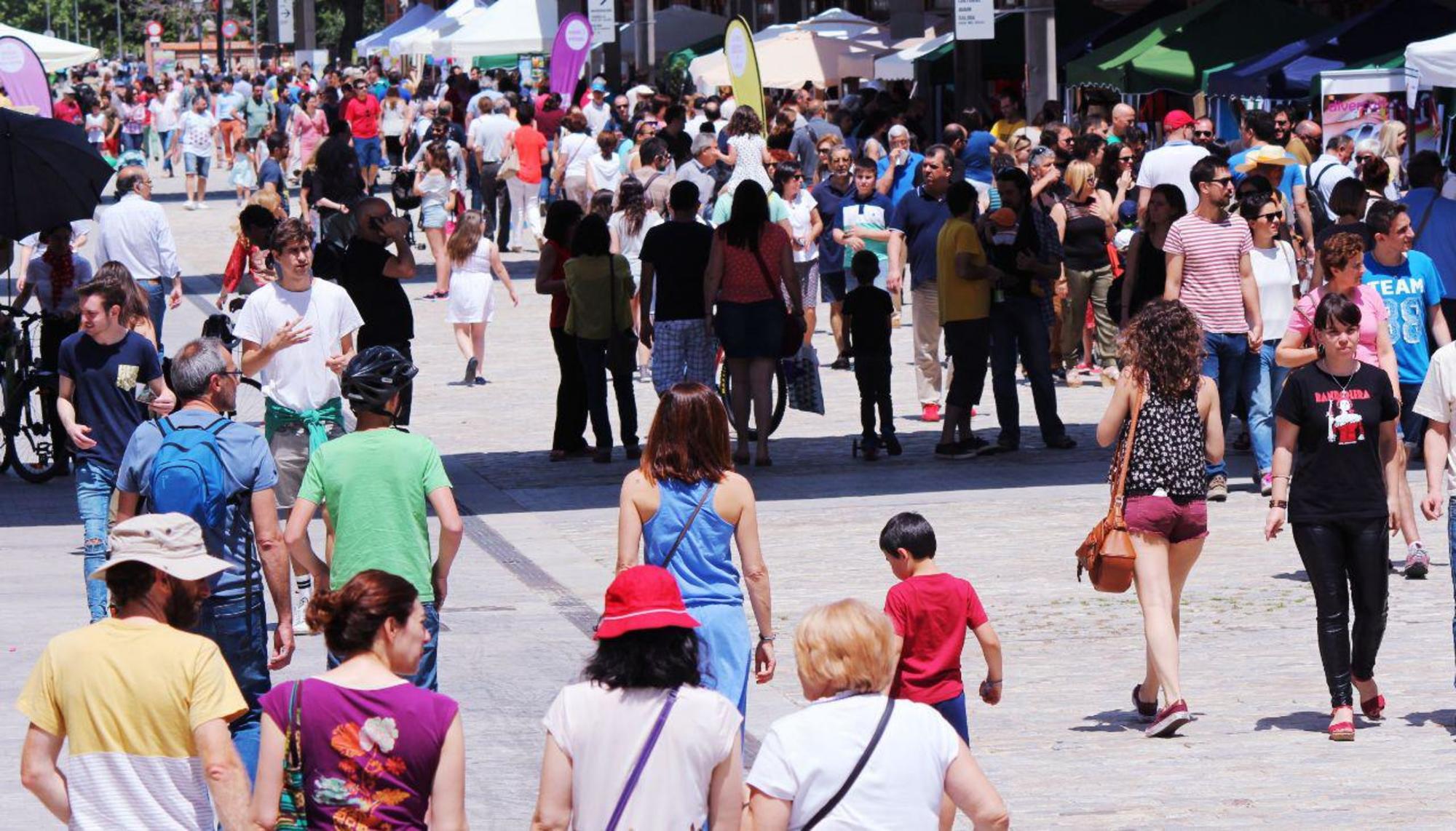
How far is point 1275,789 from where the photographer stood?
7.66m

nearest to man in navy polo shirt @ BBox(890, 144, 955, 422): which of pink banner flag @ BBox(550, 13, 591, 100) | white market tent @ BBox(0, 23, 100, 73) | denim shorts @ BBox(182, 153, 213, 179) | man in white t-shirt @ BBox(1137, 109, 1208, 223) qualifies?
man in white t-shirt @ BBox(1137, 109, 1208, 223)

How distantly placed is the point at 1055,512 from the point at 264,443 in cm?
668

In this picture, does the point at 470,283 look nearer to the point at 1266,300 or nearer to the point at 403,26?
the point at 1266,300

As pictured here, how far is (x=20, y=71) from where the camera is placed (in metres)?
19.9

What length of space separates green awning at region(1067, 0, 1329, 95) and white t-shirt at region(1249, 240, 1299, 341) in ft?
36.4

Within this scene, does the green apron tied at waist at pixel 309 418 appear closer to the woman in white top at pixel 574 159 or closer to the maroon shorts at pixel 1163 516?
the maroon shorts at pixel 1163 516

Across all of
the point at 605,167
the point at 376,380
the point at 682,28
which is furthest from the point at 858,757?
the point at 682,28

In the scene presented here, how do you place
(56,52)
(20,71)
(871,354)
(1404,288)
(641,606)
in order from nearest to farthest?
(641,606) < (1404,288) < (871,354) < (20,71) < (56,52)

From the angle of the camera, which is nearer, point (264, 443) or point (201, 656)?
point (201, 656)

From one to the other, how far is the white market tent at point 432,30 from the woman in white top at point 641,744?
41.6 m

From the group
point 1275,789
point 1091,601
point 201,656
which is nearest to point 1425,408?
point 1275,789

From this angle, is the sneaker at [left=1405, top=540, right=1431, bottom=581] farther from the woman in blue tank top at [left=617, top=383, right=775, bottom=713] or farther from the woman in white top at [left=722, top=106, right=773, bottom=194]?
the woman in white top at [left=722, top=106, right=773, bottom=194]

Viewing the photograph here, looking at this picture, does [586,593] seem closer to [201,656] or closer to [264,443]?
[264,443]

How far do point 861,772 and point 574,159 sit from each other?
23707 mm
